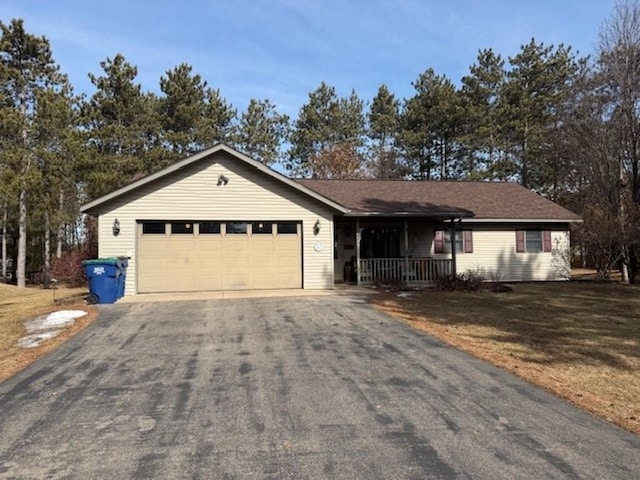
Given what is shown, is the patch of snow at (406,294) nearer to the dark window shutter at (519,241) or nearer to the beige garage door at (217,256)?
the beige garage door at (217,256)

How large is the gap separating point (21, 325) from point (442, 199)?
15195 mm

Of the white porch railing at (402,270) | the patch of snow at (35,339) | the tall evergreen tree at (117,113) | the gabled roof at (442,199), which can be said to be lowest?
the patch of snow at (35,339)

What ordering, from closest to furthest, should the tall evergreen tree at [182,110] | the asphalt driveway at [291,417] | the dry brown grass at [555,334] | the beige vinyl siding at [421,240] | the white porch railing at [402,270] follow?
the asphalt driveway at [291,417] < the dry brown grass at [555,334] < the white porch railing at [402,270] < the beige vinyl siding at [421,240] < the tall evergreen tree at [182,110]

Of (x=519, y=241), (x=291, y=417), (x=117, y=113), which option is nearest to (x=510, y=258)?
(x=519, y=241)

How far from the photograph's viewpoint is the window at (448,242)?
61.3ft

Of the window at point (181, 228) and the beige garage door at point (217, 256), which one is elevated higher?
the window at point (181, 228)

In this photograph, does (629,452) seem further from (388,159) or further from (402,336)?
(388,159)

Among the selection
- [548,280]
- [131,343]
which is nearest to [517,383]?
[131,343]

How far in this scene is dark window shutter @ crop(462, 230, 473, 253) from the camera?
1870 cm

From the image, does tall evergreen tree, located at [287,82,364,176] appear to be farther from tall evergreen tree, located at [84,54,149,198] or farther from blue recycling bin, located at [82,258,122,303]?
blue recycling bin, located at [82,258,122,303]

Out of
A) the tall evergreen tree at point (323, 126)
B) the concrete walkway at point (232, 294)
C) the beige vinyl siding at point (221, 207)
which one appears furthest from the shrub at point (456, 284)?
the tall evergreen tree at point (323, 126)

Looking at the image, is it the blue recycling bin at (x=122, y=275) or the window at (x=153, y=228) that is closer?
the blue recycling bin at (x=122, y=275)

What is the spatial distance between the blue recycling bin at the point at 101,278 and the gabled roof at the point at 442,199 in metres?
7.54

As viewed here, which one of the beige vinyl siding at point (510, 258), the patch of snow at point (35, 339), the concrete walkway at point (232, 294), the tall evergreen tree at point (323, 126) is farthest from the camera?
the tall evergreen tree at point (323, 126)
